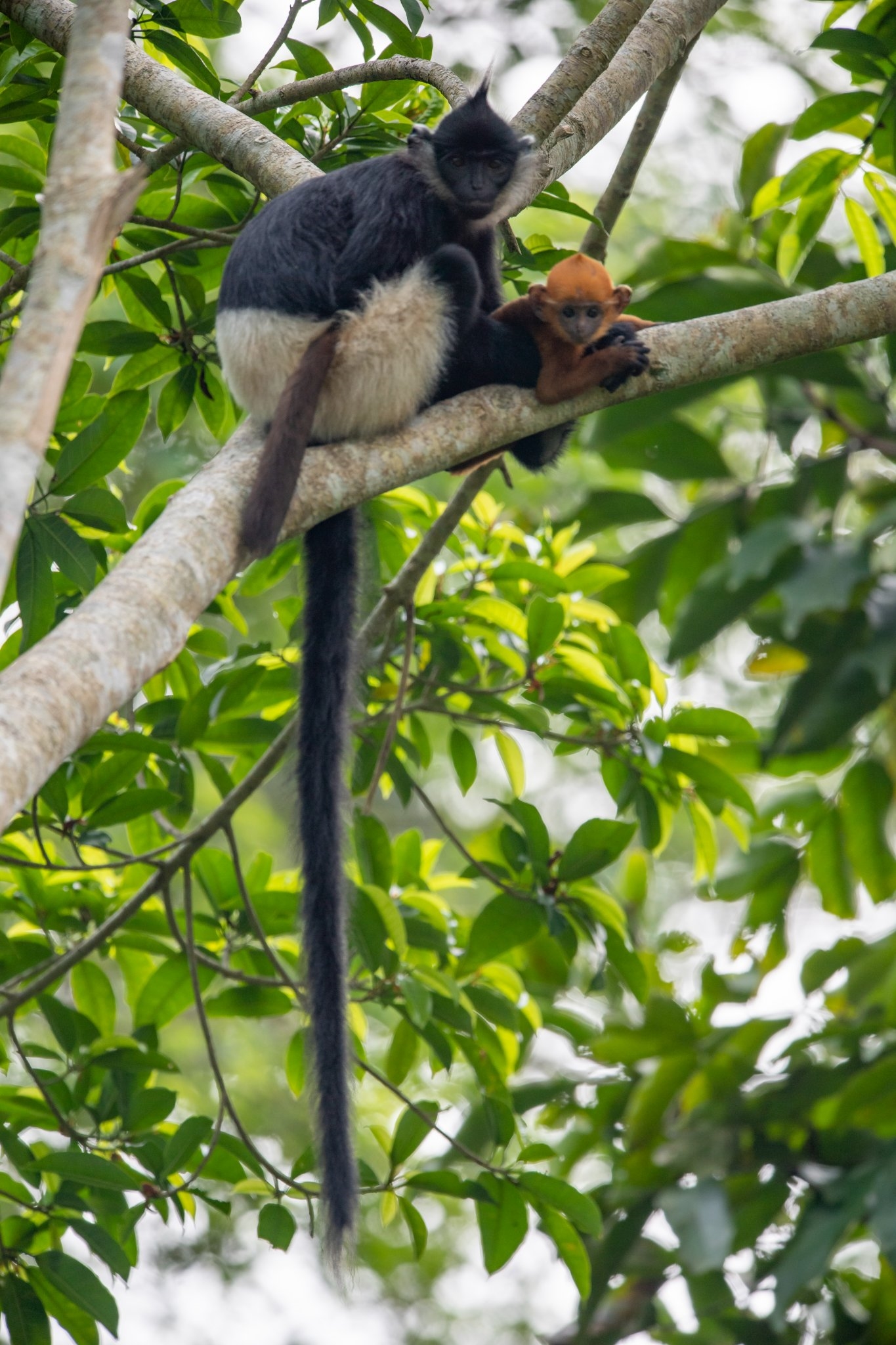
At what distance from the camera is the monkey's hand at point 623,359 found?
8.71 ft

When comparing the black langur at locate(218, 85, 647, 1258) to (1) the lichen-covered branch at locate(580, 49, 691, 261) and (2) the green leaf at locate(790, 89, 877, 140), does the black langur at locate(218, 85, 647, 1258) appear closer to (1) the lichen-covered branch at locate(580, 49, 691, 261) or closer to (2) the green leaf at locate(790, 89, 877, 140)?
(1) the lichen-covered branch at locate(580, 49, 691, 261)

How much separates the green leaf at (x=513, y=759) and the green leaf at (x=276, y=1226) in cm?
121

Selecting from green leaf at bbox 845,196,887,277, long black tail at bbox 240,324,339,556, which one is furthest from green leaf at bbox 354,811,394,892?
green leaf at bbox 845,196,887,277

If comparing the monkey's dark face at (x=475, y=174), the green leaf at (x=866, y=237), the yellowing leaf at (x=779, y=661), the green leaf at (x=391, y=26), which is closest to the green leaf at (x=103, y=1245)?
the monkey's dark face at (x=475, y=174)

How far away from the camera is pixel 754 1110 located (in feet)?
12.1

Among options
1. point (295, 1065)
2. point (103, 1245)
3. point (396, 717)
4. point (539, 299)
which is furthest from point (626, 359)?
point (103, 1245)

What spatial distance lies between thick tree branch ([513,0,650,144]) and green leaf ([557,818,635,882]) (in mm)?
1674

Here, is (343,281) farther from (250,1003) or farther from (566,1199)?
(566,1199)

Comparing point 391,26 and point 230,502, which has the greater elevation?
point 391,26

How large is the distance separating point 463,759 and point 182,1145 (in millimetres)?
1198

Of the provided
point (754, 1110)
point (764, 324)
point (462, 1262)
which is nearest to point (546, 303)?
point (764, 324)

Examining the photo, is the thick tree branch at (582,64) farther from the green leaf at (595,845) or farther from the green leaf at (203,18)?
the green leaf at (595,845)

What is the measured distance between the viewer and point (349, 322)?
273 cm

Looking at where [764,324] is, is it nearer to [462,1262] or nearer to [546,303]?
[546,303]
